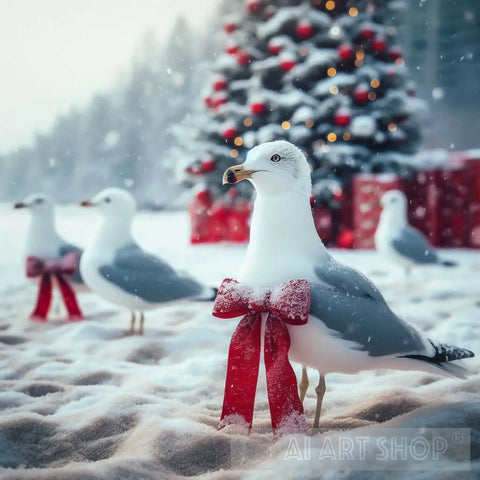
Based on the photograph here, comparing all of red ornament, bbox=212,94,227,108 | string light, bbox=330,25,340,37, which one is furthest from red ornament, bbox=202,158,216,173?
string light, bbox=330,25,340,37

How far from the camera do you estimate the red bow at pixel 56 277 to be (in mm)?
2432

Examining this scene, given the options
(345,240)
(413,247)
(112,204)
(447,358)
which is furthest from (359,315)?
(345,240)

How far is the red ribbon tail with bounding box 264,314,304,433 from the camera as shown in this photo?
3.86 ft

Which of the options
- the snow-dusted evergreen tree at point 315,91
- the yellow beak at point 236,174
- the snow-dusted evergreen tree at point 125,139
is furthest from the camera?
the snow-dusted evergreen tree at point 125,139

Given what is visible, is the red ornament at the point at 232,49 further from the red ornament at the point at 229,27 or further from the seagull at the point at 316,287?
the seagull at the point at 316,287

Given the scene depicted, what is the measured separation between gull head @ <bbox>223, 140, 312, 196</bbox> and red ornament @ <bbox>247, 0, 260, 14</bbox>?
Answer: 9.85ft

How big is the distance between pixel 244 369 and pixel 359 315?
0.83 feet

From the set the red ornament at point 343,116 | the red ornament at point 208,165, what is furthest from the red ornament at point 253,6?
the red ornament at point 208,165

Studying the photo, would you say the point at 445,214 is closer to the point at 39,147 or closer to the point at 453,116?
the point at 453,116

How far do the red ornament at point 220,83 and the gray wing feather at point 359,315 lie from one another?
3031mm

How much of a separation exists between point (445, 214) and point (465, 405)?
325cm

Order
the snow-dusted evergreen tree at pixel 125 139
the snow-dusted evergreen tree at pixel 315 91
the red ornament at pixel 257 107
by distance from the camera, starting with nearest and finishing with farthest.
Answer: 1. the red ornament at pixel 257 107
2. the snow-dusted evergreen tree at pixel 315 91
3. the snow-dusted evergreen tree at pixel 125 139

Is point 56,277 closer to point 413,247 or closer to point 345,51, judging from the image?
point 413,247

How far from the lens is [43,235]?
2.59m
